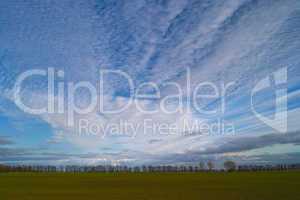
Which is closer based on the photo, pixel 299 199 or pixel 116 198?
pixel 299 199

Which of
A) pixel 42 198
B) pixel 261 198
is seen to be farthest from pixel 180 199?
pixel 42 198

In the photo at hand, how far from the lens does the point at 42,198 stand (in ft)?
106

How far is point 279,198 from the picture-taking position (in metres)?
29.5

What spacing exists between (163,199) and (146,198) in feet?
6.15

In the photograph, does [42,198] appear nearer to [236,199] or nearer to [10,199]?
[10,199]

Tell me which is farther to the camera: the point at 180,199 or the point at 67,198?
the point at 67,198

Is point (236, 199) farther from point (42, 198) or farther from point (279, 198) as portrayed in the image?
point (42, 198)

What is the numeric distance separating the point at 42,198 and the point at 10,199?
9.88ft

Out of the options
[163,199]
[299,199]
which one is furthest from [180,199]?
[299,199]

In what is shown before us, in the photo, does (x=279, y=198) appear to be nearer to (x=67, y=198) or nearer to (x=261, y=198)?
(x=261, y=198)

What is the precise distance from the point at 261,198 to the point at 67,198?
742 inches

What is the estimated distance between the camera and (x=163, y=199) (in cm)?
2916

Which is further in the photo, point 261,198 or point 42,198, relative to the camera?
point 42,198

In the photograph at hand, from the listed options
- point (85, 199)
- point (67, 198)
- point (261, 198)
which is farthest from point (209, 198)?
point (67, 198)
